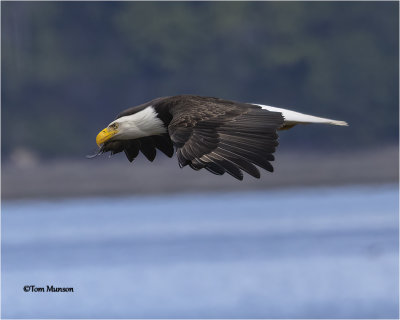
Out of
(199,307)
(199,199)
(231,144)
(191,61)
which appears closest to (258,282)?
(199,307)

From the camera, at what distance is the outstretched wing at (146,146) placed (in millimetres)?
10305

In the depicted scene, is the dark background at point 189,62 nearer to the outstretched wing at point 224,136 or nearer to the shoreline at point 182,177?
the shoreline at point 182,177

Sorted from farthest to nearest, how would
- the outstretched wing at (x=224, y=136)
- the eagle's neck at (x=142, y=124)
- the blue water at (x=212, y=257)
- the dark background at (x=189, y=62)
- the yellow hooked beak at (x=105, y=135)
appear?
1. the dark background at (x=189, y=62)
2. the blue water at (x=212, y=257)
3. the yellow hooked beak at (x=105, y=135)
4. the eagle's neck at (x=142, y=124)
5. the outstretched wing at (x=224, y=136)

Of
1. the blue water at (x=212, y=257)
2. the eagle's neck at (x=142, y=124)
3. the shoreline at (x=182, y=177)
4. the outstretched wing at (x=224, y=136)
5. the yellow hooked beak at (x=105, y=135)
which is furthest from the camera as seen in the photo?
the shoreline at (x=182, y=177)

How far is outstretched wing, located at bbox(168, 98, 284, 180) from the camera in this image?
8.34 meters

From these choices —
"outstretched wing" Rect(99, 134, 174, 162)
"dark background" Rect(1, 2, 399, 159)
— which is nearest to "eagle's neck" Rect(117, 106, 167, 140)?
"outstretched wing" Rect(99, 134, 174, 162)

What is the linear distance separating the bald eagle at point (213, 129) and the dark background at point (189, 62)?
32.4 metres

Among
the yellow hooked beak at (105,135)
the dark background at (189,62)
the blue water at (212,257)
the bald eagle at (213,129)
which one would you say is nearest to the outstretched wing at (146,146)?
the bald eagle at (213,129)

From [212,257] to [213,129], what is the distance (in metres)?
15.5

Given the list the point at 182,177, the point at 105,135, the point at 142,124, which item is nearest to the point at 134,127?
the point at 142,124

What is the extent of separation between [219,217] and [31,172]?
1051 cm

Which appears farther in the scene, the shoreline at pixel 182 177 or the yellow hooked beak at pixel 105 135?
the shoreline at pixel 182 177

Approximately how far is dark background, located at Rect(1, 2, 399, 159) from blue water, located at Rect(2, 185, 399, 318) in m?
4.66

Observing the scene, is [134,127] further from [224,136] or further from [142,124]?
[224,136]
